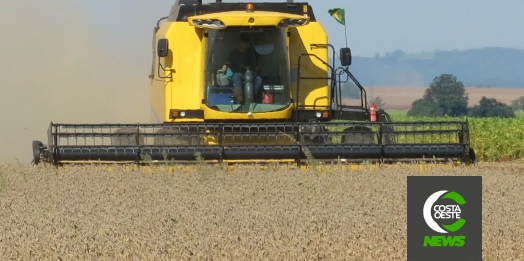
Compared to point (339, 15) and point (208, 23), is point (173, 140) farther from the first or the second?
point (339, 15)

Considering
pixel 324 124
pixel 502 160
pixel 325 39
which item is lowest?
pixel 502 160

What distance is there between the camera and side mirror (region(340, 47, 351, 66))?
1357 centimetres

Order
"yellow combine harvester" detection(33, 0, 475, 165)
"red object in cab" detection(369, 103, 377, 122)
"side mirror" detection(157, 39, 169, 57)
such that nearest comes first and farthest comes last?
"yellow combine harvester" detection(33, 0, 475, 165) < "side mirror" detection(157, 39, 169, 57) < "red object in cab" detection(369, 103, 377, 122)

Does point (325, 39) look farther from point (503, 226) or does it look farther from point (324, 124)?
point (503, 226)

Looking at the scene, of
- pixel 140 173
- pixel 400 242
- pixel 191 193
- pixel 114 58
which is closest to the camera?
pixel 400 242

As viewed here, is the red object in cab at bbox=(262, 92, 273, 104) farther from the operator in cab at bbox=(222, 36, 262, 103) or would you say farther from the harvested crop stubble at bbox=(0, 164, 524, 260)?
the harvested crop stubble at bbox=(0, 164, 524, 260)

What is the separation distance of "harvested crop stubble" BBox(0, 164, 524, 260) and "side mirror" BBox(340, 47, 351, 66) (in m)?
2.00

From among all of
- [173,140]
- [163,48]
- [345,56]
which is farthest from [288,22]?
[173,140]

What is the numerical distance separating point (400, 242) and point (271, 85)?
22.2ft

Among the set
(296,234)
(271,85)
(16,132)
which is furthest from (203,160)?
(16,132)

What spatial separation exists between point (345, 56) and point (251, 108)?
1.51 meters

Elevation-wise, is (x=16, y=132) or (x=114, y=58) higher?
(x=114, y=58)

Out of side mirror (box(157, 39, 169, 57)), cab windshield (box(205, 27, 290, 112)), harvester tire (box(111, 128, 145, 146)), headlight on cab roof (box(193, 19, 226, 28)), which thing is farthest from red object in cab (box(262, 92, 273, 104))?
harvester tire (box(111, 128, 145, 146))

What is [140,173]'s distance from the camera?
11883 millimetres
